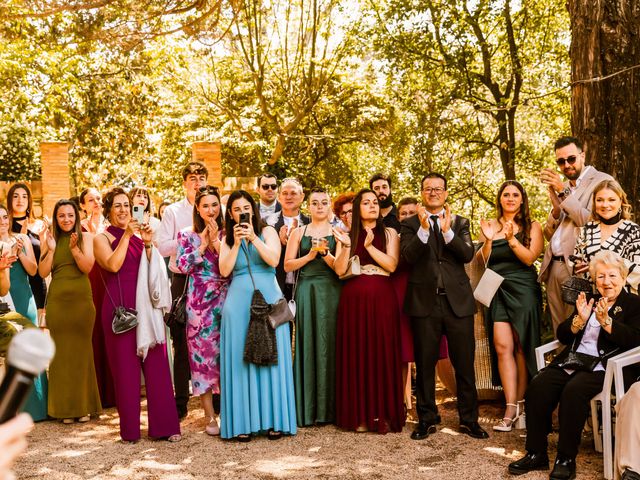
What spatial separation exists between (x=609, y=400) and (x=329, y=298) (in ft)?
8.24

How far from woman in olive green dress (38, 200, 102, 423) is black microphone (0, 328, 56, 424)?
19.3 feet

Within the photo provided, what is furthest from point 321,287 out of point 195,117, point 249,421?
point 195,117

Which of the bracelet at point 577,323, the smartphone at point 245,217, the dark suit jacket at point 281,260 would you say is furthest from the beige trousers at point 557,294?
the smartphone at point 245,217

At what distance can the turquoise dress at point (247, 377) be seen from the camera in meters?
6.08

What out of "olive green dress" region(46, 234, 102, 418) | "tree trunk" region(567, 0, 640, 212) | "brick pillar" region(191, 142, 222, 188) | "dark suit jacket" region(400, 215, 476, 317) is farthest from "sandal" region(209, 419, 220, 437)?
"brick pillar" region(191, 142, 222, 188)

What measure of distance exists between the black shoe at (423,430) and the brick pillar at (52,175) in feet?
34.9

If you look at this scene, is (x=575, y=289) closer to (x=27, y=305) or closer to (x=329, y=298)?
(x=329, y=298)

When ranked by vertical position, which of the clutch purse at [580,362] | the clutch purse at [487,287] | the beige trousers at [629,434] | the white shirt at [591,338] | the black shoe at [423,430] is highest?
the clutch purse at [487,287]

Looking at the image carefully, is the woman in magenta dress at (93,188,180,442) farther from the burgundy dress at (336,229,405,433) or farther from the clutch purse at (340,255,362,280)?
the clutch purse at (340,255,362,280)

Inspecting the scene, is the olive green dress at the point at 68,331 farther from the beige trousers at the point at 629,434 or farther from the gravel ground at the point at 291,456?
the beige trousers at the point at 629,434

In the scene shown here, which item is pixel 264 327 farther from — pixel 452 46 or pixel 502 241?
pixel 452 46

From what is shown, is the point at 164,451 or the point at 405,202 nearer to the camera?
the point at 164,451

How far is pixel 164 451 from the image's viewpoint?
587 centimetres

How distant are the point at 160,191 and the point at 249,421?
14.6 metres
